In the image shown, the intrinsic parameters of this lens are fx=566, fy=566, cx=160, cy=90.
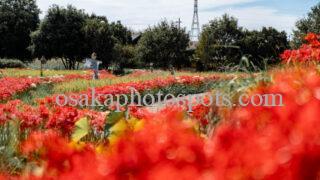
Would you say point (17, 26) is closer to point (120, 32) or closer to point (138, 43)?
point (120, 32)

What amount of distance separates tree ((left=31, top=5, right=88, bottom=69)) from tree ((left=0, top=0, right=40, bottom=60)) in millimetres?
8359

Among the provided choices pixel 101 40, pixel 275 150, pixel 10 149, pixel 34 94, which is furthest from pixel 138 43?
pixel 275 150

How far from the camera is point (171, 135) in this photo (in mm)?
1346

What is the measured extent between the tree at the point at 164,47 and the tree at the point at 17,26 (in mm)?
15539

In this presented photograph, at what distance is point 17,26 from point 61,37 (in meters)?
13.9

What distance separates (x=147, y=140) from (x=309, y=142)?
0.37 metres

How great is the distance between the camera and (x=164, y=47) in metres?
46.7

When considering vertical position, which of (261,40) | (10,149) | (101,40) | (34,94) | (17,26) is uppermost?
(17,26)

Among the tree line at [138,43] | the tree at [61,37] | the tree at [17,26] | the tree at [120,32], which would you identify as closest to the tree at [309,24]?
the tree line at [138,43]

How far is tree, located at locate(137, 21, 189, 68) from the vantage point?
153 ft

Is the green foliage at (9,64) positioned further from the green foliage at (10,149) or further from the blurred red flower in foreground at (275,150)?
the blurred red flower in foreground at (275,150)

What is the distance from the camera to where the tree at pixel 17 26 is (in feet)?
186

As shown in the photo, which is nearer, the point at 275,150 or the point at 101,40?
the point at 275,150

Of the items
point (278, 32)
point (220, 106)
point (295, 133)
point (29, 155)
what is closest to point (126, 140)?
point (295, 133)
